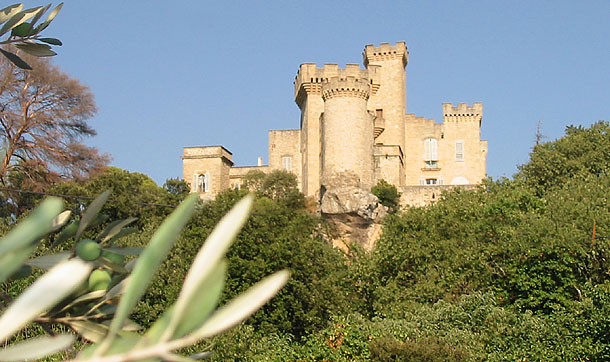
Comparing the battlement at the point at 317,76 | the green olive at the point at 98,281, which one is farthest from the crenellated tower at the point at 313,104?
the green olive at the point at 98,281

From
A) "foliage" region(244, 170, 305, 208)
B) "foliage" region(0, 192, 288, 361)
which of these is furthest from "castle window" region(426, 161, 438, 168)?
"foliage" region(0, 192, 288, 361)

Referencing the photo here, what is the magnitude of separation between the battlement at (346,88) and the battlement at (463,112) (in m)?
9.64

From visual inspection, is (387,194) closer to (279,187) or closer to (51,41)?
(279,187)

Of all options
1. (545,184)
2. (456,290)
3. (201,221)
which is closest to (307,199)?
(545,184)

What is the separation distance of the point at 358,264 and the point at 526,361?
9217mm

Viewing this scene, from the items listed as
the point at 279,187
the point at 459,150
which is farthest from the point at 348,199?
the point at 459,150

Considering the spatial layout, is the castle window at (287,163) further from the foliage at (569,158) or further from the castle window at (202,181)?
the foliage at (569,158)

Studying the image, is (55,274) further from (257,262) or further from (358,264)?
(358,264)

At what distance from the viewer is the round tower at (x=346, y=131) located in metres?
38.9

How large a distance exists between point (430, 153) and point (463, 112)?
355cm

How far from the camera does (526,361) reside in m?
16.0

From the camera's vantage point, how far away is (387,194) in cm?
3975

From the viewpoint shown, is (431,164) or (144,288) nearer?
(144,288)

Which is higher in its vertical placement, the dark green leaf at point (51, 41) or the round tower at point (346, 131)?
the round tower at point (346, 131)
